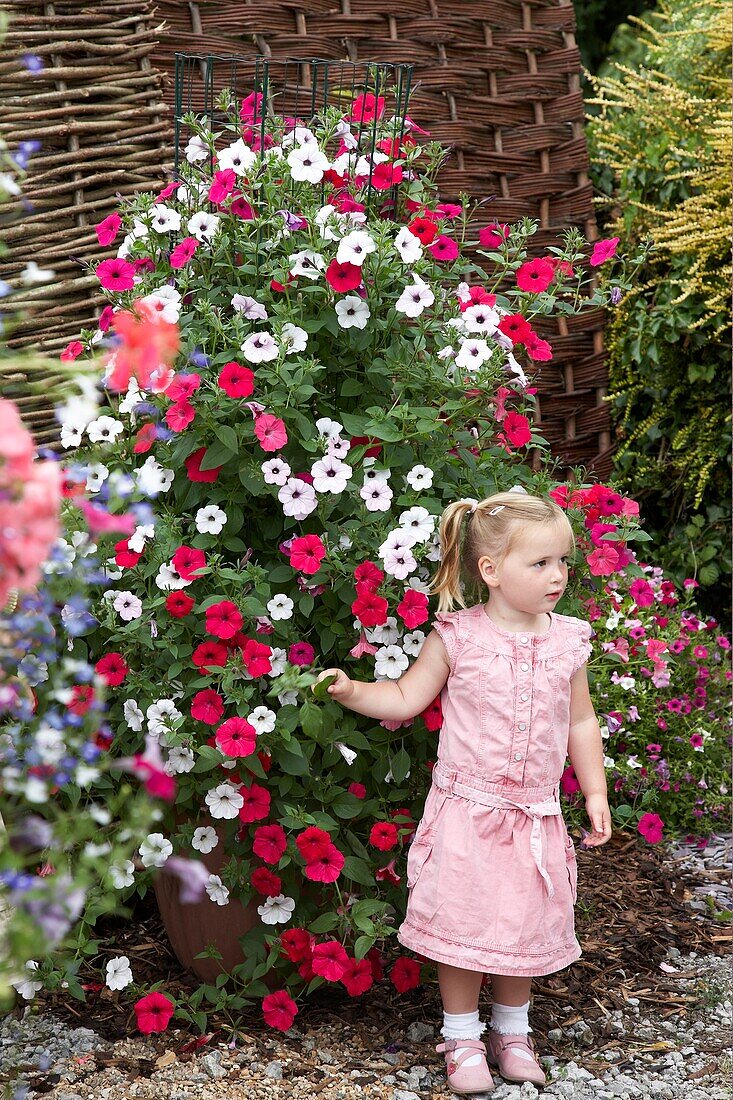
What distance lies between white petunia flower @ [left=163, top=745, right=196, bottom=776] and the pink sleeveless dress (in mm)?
434

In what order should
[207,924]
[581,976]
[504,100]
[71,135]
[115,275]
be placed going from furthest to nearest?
[504,100] < [71,135] < [581,976] < [207,924] < [115,275]

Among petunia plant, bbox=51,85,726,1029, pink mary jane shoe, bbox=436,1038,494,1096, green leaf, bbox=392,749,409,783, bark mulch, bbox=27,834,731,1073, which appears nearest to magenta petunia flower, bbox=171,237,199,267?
petunia plant, bbox=51,85,726,1029

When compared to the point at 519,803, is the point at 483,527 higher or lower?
higher

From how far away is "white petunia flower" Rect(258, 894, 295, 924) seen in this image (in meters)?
2.08

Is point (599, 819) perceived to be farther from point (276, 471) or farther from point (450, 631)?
point (276, 471)

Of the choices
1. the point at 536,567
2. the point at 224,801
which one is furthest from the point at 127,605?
the point at 536,567

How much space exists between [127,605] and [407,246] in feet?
2.60

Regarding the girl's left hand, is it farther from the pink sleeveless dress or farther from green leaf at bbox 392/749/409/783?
green leaf at bbox 392/749/409/783

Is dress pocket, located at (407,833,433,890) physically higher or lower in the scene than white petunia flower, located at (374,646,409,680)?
lower

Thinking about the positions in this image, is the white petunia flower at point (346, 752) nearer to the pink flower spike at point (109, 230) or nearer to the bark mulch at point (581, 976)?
the bark mulch at point (581, 976)

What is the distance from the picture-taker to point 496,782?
2.04m

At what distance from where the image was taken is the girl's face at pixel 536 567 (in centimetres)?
204

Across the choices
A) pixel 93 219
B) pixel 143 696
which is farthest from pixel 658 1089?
pixel 93 219

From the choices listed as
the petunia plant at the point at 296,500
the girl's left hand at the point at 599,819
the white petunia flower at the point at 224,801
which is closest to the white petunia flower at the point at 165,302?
the petunia plant at the point at 296,500
